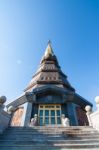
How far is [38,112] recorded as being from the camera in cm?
1473

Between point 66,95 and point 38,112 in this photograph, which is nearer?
point 38,112

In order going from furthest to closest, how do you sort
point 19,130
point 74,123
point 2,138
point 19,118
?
point 19,118
point 74,123
point 19,130
point 2,138

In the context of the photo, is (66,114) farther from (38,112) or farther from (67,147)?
(67,147)

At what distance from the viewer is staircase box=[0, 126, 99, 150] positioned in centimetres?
655

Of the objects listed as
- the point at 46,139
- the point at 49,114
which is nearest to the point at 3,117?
the point at 46,139

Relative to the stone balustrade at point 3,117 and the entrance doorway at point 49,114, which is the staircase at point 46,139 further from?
the entrance doorway at point 49,114

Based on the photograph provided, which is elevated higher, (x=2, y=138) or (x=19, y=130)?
(x=19, y=130)

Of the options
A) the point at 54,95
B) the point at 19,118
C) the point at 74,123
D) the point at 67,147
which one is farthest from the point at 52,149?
the point at 54,95

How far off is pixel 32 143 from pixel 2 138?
5.06 ft

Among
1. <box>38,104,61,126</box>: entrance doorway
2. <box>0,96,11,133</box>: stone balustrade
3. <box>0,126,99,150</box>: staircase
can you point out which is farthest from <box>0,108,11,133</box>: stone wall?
<box>38,104,61,126</box>: entrance doorway

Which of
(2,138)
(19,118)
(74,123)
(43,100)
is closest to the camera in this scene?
(2,138)

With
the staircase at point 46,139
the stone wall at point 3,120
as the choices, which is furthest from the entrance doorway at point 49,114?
the staircase at point 46,139

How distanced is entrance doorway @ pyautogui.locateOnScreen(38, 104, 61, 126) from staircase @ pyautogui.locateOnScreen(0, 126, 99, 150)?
18.6ft

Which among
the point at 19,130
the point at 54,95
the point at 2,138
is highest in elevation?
the point at 54,95
